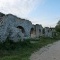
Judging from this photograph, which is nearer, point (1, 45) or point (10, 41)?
point (1, 45)

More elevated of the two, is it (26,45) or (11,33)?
(11,33)

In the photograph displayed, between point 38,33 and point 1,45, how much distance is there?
58.4 ft

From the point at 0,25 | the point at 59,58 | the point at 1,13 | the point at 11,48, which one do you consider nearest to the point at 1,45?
the point at 11,48

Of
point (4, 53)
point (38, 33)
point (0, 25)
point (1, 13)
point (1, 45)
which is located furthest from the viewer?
point (38, 33)

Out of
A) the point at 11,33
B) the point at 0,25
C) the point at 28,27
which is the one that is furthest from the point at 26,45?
the point at 28,27

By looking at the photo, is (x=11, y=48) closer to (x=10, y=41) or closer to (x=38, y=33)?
(x=10, y=41)

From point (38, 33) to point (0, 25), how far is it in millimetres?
16998

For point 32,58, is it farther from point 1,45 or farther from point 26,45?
point 26,45

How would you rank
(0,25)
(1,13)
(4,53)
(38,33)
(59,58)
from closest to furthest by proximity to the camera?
(59,58) < (4,53) < (0,25) < (1,13) < (38,33)

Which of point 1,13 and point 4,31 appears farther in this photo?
point 1,13

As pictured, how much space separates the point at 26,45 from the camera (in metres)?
14.3

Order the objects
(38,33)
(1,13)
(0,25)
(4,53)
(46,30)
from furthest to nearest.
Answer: (46,30), (38,33), (1,13), (0,25), (4,53)

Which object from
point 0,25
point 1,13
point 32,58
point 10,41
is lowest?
point 32,58

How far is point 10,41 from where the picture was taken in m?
12.6
